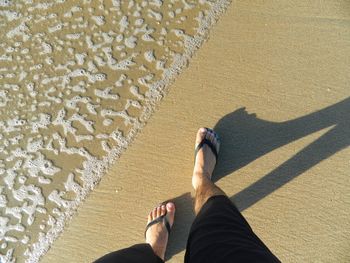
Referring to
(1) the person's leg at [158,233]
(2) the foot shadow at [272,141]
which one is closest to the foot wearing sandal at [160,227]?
(1) the person's leg at [158,233]

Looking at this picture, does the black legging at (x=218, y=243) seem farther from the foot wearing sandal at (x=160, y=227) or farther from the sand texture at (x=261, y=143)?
the sand texture at (x=261, y=143)

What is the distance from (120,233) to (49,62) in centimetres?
110

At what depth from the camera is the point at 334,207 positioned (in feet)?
5.51

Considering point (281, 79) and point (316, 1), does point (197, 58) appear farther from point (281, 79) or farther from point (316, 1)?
point (316, 1)

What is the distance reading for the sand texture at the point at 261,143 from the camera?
171 cm

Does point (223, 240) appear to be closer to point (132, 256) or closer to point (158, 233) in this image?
point (132, 256)

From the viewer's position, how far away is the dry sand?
5.61 ft

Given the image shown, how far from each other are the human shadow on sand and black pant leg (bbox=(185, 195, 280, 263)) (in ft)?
1.24

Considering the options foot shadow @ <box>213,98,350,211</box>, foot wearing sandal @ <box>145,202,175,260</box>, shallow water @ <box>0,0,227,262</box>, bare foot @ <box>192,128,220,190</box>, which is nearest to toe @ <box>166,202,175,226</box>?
foot wearing sandal @ <box>145,202,175,260</box>

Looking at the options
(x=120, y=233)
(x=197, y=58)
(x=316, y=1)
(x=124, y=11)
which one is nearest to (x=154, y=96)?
(x=197, y=58)

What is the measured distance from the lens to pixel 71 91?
209 cm

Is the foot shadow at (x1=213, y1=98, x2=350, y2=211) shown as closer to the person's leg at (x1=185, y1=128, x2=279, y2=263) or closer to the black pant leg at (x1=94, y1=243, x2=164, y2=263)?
the person's leg at (x1=185, y1=128, x2=279, y2=263)

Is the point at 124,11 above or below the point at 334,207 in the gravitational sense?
above

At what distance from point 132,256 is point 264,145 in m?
0.85
